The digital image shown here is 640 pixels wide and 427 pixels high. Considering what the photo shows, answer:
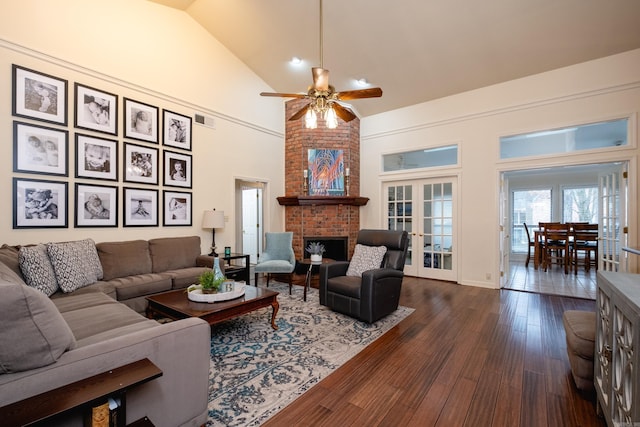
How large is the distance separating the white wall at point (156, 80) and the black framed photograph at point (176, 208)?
11 centimetres

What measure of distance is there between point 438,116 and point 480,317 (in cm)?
358

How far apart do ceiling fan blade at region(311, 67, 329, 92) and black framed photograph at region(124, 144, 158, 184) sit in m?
2.71

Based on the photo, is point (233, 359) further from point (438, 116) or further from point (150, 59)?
point (438, 116)

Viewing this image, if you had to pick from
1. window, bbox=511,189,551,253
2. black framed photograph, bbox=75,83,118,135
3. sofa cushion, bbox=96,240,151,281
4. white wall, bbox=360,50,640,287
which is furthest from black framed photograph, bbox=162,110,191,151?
window, bbox=511,189,551,253

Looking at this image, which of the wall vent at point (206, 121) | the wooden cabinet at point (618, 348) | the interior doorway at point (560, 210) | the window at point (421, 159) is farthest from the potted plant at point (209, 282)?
the interior doorway at point (560, 210)

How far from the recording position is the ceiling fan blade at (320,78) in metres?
2.77

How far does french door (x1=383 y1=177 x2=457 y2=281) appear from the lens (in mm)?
5246

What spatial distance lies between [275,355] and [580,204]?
883 cm

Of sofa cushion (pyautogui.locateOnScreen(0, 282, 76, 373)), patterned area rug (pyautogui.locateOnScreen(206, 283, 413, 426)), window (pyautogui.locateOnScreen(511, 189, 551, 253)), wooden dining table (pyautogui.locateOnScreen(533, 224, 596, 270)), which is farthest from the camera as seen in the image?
window (pyautogui.locateOnScreen(511, 189, 551, 253))

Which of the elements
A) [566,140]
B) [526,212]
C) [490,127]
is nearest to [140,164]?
[490,127]

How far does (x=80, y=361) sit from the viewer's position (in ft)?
3.81

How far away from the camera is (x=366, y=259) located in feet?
Result: 11.6

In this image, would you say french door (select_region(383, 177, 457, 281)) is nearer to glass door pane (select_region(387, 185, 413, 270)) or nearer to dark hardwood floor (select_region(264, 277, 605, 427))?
glass door pane (select_region(387, 185, 413, 270))

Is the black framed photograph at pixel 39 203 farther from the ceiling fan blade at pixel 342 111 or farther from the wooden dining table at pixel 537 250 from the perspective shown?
the wooden dining table at pixel 537 250
